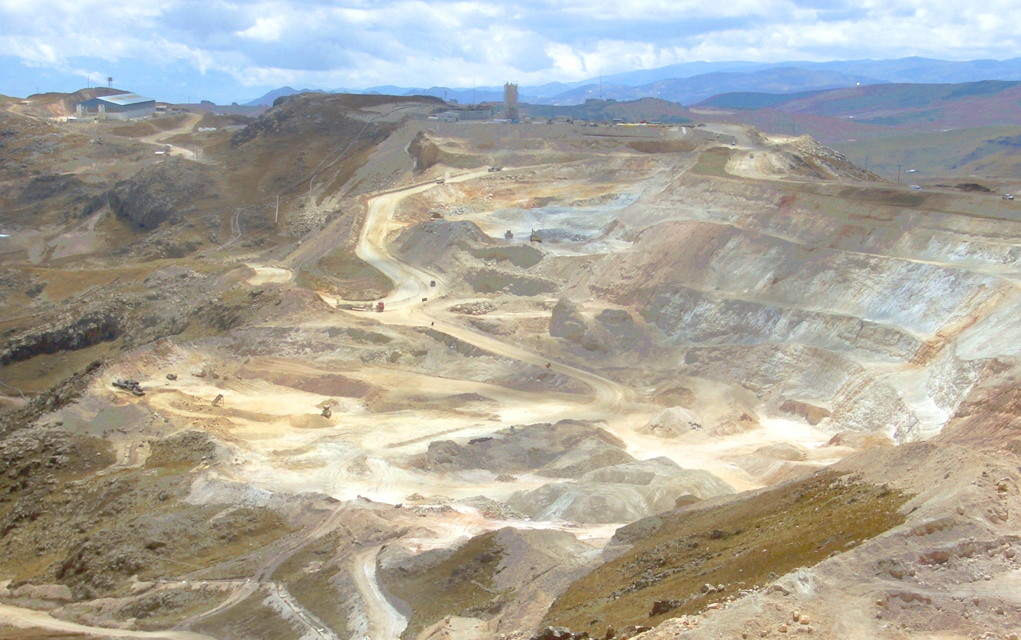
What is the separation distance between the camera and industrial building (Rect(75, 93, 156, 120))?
458 feet

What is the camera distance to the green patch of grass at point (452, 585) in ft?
76.4

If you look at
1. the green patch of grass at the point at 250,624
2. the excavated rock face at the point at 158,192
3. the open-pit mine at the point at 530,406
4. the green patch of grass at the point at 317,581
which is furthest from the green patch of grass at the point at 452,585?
the excavated rock face at the point at 158,192

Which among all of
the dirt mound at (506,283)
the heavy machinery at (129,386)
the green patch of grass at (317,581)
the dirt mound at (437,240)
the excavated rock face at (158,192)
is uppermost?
the excavated rock face at (158,192)

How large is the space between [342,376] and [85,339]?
25016 mm

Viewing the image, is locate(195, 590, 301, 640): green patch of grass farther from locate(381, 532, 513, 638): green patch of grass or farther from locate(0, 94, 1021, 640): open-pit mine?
locate(381, 532, 513, 638): green patch of grass

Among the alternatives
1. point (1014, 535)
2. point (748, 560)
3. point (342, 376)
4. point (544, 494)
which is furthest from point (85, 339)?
point (1014, 535)

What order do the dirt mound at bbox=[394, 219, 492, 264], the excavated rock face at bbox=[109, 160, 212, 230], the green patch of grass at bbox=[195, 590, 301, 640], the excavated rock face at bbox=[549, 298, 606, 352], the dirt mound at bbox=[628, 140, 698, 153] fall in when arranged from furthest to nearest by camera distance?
1. the excavated rock face at bbox=[109, 160, 212, 230]
2. the dirt mound at bbox=[628, 140, 698, 153]
3. the dirt mound at bbox=[394, 219, 492, 264]
4. the excavated rock face at bbox=[549, 298, 606, 352]
5. the green patch of grass at bbox=[195, 590, 301, 640]

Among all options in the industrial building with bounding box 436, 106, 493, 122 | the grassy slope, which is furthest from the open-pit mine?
the grassy slope

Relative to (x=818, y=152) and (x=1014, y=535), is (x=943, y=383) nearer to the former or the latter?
(x=1014, y=535)

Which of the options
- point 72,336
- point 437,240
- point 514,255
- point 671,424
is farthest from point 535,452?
point 72,336

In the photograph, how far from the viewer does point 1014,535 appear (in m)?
18.2

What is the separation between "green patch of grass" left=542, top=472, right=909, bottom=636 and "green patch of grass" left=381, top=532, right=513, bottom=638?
8.48 feet

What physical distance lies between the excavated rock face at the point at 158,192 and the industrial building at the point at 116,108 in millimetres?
52241

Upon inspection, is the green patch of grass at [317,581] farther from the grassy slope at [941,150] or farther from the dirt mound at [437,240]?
the grassy slope at [941,150]
